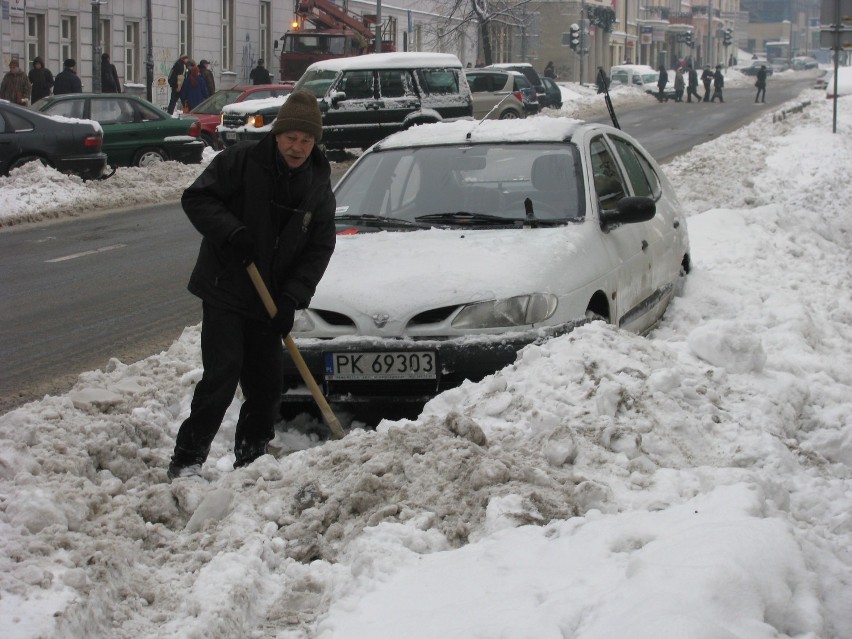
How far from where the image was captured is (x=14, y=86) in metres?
25.9

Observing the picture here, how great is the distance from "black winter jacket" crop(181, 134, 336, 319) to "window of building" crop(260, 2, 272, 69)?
41.5m

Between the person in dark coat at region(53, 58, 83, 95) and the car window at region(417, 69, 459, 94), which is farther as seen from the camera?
the person in dark coat at region(53, 58, 83, 95)

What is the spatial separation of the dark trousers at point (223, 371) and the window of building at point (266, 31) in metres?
41.5

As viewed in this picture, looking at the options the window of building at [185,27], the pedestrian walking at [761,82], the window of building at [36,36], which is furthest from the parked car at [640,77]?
the window of building at [36,36]

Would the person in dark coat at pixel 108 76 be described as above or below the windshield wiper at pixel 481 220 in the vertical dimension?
above

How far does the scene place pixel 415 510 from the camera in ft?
14.2

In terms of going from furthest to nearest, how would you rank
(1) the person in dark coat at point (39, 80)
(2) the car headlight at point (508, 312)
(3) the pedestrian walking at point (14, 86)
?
(1) the person in dark coat at point (39, 80), (3) the pedestrian walking at point (14, 86), (2) the car headlight at point (508, 312)

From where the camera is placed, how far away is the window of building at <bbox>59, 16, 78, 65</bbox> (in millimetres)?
33634

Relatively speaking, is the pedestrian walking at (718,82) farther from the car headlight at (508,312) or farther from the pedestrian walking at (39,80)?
the car headlight at (508,312)

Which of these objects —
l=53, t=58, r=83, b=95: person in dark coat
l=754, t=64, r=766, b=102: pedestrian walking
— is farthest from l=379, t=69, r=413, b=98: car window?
l=754, t=64, r=766, b=102: pedestrian walking

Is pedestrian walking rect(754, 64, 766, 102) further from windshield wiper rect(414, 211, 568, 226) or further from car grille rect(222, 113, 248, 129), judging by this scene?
windshield wiper rect(414, 211, 568, 226)

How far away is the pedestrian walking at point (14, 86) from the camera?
84.6ft

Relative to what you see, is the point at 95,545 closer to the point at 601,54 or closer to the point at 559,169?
the point at 559,169

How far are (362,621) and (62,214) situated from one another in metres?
14.6
